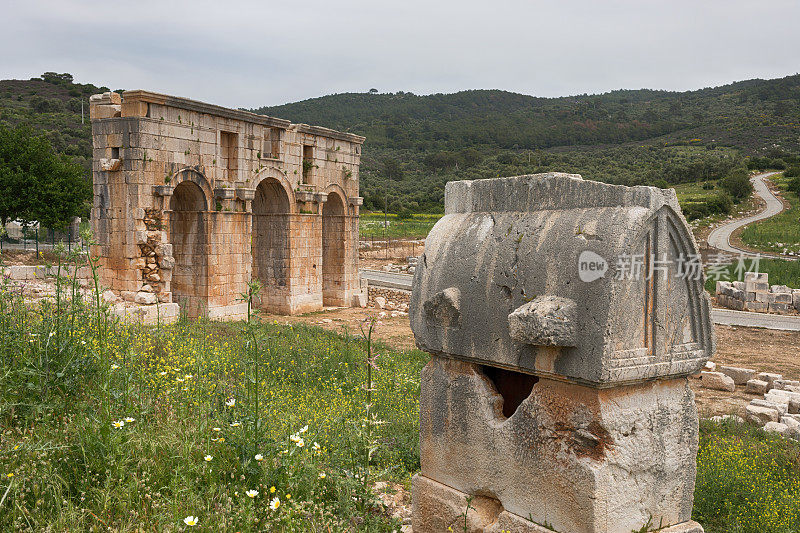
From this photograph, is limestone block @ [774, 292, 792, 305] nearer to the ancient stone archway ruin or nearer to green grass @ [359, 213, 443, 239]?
the ancient stone archway ruin

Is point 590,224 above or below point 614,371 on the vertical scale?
above

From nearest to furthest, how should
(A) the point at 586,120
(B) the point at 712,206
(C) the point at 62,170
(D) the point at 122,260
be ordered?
(D) the point at 122,260
(C) the point at 62,170
(B) the point at 712,206
(A) the point at 586,120

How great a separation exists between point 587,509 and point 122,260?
1270 centimetres

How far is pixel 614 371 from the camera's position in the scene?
9.72ft

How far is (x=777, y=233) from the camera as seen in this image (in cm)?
3003

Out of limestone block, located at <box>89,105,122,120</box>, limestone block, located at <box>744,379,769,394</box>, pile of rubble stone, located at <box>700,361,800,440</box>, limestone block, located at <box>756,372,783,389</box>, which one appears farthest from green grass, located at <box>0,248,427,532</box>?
limestone block, located at <box>89,105,122,120</box>

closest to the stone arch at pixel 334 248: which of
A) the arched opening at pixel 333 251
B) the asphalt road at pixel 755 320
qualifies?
the arched opening at pixel 333 251

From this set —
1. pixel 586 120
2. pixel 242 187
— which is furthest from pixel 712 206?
pixel 586 120

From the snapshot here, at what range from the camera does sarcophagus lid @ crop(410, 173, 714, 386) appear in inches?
118

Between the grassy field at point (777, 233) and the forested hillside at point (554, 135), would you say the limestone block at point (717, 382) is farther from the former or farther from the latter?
the forested hillside at point (554, 135)

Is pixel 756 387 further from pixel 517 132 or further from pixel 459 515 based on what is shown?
pixel 517 132

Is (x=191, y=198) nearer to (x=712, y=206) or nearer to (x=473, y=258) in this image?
(x=473, y=258)

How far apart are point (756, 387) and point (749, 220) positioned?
27386mm

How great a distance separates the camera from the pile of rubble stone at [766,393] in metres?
8.15
